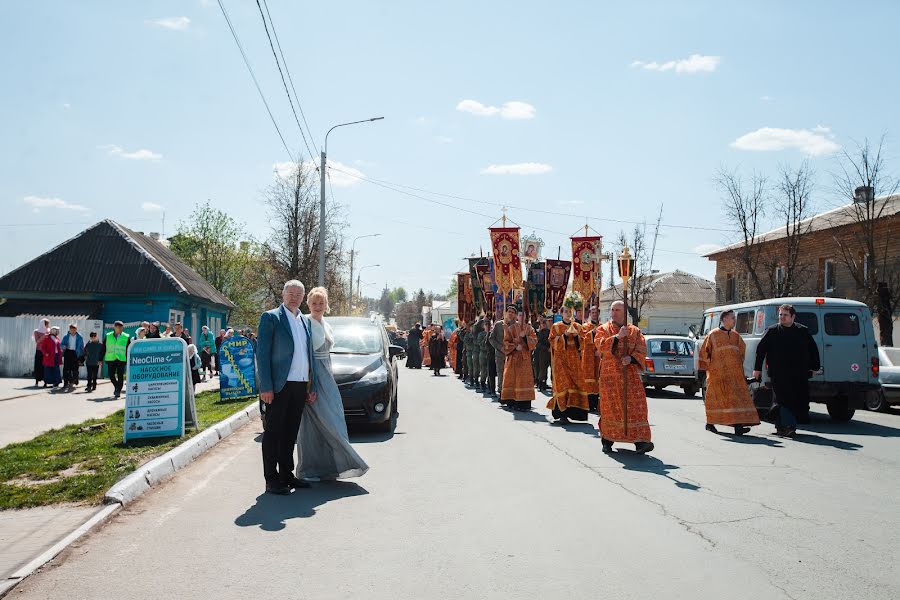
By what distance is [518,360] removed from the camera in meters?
15.2

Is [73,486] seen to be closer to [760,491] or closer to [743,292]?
[760,491]

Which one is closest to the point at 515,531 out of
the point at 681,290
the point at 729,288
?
the point at 729,288

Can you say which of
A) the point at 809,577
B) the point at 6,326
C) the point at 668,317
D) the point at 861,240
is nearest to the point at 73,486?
the point at 809,577

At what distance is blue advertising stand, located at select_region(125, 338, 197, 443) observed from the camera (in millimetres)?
10047

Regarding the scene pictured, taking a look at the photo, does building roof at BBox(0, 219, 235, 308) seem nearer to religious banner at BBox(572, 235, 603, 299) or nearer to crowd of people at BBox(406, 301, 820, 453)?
religious banner at BBox(572, 235, 603, 299)

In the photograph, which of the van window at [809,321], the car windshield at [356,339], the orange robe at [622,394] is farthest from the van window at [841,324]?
the car windshield at [356,339]

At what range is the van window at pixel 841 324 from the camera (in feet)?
45.8

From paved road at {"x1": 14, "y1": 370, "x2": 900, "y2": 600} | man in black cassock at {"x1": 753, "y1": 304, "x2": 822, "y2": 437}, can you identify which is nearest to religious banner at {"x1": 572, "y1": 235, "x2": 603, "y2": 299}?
man in black cassock at {"x1": 753, "y1": 304, "x2": 822, "y2": 437}

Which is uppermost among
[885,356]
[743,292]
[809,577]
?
[743,292]

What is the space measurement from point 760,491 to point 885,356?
12.4 metres

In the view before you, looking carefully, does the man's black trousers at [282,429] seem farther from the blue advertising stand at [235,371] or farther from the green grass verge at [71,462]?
the blue advertising stand at [235,371]

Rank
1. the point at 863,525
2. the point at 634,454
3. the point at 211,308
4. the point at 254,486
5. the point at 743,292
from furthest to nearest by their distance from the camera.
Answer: the point at 743,292 → the point at 211,308 → the point at 634,454 → the point at 254,486 → the point at 863,525

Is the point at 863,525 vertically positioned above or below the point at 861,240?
below

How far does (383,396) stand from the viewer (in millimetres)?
11148
